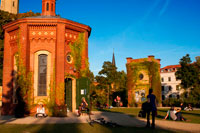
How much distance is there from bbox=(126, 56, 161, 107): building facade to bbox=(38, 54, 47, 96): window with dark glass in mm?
24342

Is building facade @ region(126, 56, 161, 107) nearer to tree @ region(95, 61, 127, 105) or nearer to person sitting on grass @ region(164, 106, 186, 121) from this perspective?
tree @ region(95, 61, 127, 105)

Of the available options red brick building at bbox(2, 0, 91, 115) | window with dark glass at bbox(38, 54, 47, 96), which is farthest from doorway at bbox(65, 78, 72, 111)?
window with dark glass at bbox(38, 54, 47, 96)

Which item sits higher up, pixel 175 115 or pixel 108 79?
pixel 108 79

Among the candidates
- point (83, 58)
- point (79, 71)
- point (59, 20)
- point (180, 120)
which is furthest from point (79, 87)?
point (180, 120)

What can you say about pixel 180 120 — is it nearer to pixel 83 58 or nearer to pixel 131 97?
pixel 83 58

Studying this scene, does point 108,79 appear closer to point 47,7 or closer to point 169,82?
point 47,7

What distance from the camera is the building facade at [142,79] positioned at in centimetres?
3897

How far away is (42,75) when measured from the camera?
18.3 meters

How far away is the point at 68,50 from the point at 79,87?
341cm

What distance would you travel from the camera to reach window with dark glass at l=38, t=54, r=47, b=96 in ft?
59.5

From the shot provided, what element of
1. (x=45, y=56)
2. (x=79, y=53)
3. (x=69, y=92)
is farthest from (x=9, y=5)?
(x=69, y=92)

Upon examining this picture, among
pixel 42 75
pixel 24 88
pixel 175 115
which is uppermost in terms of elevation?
pixel 42 75

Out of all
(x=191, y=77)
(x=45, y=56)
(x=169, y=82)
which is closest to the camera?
(x=45, y=56)

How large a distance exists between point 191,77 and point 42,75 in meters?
29.1
